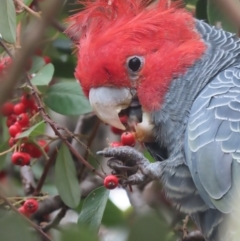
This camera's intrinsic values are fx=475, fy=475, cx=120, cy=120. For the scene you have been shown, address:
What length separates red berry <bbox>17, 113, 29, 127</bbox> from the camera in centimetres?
156

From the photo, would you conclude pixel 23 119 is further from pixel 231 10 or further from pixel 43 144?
pixel 231 10

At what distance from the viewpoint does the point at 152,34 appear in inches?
56.6

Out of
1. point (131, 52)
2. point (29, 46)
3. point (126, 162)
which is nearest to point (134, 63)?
point (131, 52)

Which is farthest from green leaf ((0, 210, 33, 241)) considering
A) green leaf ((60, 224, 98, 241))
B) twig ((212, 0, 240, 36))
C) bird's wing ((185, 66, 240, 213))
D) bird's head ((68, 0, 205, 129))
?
bird's head ((68, 0, 205, 129))

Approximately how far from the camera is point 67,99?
1663 millimetres

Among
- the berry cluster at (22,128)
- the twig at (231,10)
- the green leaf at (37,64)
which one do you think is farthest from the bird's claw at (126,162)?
the twig at (231,10)

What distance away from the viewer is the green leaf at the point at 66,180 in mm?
1544

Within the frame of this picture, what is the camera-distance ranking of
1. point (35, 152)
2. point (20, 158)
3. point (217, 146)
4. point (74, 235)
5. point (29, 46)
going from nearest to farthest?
point (29, 46) < point (74, 235) < point (217, 146) < point (20, 158) < point (35, 152)

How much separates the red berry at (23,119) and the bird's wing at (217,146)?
0.55 m

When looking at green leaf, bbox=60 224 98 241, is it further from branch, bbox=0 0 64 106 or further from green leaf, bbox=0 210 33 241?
branch, bbox=0 0 64 106

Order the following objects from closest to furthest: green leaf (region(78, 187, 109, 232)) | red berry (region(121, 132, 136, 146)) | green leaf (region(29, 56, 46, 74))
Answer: green leaf (region(78, 187, 109, 232)), red berry (region(121, 132, 136, 146)), green leaf (region(29, 56, 46, 74))

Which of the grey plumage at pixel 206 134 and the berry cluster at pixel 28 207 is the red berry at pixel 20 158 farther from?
the grey plumage at pixel 206 134

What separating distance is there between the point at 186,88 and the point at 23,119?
549mm

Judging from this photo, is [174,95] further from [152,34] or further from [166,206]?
[166,206]
